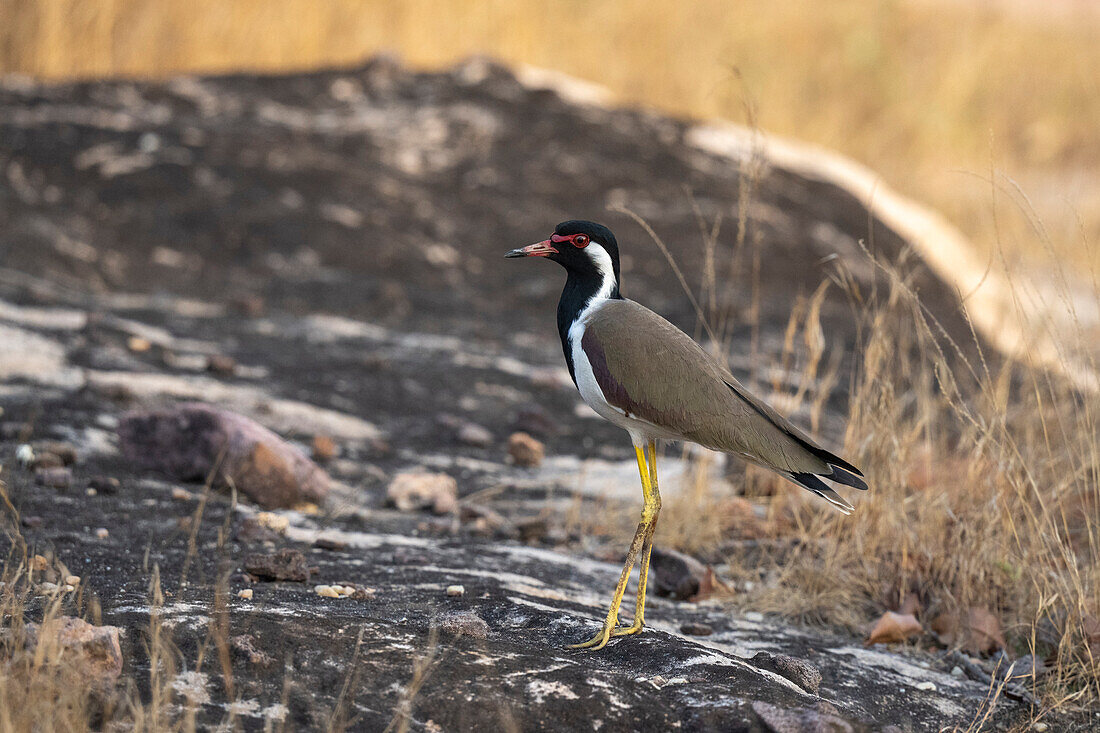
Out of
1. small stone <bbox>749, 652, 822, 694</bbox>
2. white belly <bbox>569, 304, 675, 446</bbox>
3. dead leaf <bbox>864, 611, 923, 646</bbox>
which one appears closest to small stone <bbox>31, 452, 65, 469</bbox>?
white belly <bbox>569, 304, 675, 446</bbox>

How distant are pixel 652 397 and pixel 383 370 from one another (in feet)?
9.70

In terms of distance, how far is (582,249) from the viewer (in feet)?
9.17

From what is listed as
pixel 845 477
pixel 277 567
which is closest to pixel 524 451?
pixel 277 567

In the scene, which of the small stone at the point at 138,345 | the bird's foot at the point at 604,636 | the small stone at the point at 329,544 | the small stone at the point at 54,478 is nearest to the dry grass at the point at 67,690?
the bird's foot at the point at 604,636

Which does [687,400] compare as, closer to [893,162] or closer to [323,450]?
[323,450]

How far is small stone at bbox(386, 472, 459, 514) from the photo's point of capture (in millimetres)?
3906

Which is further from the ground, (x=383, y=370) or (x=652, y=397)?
(x=652, y=397)

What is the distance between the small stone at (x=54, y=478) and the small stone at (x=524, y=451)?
5.80 ft

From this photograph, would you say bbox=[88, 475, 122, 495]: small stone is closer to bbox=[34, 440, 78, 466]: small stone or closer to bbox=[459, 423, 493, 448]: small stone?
bbox=[34, 440, 78, 466]: small stone

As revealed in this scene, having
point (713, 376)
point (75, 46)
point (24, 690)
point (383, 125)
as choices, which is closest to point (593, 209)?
point (383, 125)

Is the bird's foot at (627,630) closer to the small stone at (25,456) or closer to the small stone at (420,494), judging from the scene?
the small stone at (420,494)

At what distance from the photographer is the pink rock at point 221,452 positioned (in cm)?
362

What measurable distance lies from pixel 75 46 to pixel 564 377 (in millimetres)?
5268

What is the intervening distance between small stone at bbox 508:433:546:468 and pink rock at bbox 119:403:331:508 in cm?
100
